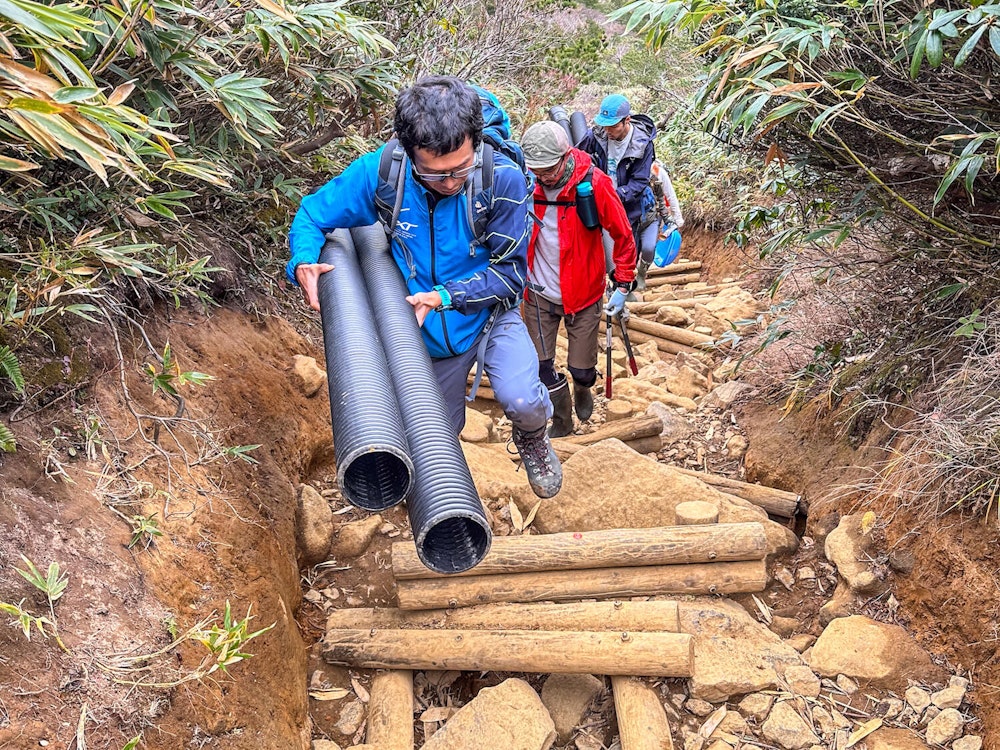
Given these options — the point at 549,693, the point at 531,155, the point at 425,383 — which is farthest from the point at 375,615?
the point at 531,155

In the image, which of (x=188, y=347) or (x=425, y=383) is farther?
(x=188, y=347)

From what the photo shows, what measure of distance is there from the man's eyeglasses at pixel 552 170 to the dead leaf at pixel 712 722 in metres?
3.19

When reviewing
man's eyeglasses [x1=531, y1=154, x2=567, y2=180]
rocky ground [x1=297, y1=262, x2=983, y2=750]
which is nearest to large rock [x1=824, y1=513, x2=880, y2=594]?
rocky ground [x1=297, y1=262, x2=983, y2=750]

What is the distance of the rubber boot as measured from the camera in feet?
19.5

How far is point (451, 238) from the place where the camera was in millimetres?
3490

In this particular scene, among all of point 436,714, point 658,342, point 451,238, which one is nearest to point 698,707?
point 436,714

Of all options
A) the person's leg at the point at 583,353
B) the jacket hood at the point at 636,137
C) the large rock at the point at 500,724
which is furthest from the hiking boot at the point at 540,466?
the jacket hood at the point at 636,137

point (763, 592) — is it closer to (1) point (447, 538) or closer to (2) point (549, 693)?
(2) point (549, 693)

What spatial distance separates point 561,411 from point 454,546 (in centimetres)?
343

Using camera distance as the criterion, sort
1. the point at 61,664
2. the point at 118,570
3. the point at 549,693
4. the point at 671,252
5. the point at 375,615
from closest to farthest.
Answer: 1. the point at 61,664
2. the point at 118,570
3. the point at 549,693
4. the point at 375,615
5. the point at 671,252

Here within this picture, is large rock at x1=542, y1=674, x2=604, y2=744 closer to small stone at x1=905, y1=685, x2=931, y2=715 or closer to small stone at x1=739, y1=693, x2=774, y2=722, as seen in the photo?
small stone at x1=739, y1=693, x2=774, y2=722

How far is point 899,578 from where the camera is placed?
368cm

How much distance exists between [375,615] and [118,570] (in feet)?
4.22

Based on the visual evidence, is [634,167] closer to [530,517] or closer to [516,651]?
[530,517]
